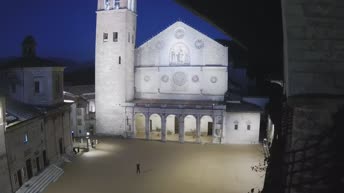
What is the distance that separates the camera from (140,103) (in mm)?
39438

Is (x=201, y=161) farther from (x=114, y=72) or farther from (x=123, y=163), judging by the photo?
(x=114, y=72)

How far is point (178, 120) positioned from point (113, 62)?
39.3 ft

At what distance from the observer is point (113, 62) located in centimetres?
4041

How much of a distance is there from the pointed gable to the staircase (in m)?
20.8

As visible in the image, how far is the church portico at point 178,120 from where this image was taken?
3762 cm

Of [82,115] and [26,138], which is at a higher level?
[26,138]

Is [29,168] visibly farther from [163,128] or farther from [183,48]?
[183,48]

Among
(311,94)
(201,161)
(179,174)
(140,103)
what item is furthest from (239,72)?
(311,94)

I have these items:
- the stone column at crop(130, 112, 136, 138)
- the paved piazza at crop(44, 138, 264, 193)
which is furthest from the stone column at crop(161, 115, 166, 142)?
the stone column at crop(130, 112, 136, 138)

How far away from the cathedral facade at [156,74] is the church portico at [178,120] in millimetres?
129

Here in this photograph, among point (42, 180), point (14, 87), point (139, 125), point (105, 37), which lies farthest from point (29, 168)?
point (105, 37)

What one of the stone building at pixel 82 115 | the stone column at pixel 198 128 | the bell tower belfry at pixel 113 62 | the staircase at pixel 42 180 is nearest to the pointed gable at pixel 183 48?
the bell tower belfry at pixel 113 62

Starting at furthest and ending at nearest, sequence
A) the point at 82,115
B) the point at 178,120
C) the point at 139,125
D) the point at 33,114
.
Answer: the point at 139,125 < the point at 82,115 < the point at 178,120 < the point at 33,114

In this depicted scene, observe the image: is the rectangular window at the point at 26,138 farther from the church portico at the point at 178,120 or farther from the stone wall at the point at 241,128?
the stone wall at the point at 241,128
